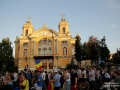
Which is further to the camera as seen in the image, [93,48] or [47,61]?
[93,48]

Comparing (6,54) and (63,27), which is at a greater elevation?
(63,27)

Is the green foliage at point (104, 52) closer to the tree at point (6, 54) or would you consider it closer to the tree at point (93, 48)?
the tree at point (93, 48)

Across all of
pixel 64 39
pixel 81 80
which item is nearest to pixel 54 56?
pixel 64 39

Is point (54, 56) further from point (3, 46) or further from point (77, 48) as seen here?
point (3, 46)

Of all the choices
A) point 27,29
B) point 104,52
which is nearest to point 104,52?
point 104,52

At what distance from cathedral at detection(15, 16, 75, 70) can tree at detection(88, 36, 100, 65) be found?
6.41m

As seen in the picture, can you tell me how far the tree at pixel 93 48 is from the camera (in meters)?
47.5

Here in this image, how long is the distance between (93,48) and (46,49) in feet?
50.3

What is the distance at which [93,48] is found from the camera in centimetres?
4919

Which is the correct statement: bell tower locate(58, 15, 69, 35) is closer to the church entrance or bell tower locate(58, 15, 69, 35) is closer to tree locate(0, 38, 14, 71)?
the church entrance

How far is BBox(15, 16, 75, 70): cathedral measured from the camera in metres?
45.0

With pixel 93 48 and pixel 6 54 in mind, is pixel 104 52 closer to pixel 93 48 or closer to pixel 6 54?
pixel 93 48

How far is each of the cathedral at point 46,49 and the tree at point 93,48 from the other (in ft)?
21.0

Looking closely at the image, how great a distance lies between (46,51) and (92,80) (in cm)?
3489
